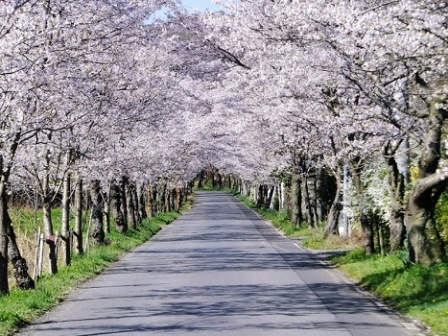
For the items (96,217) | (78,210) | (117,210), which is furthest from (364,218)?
(117,210)

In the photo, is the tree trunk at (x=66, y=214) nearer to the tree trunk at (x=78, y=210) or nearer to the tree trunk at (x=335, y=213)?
the tree trunk at (x=78, y=210)

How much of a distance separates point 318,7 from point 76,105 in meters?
6.03

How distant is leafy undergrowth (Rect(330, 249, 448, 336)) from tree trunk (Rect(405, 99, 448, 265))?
0.43m

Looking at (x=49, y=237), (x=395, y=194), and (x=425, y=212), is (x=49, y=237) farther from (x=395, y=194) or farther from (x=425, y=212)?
(x=425, y=212)

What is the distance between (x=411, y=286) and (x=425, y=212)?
2.00 metres

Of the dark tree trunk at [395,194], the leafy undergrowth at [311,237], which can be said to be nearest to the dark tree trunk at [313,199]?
the leafy undergrowth at [311,237]

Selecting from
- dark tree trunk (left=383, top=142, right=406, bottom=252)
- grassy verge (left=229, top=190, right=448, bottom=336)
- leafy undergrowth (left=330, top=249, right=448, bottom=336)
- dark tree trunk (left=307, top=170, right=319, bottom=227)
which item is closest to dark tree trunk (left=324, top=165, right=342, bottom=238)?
dark tree trunk (left=307, top=170, right=319, bottom=227)

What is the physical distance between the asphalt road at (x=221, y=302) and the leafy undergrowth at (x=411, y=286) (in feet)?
1.31

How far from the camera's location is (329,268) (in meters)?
21.0

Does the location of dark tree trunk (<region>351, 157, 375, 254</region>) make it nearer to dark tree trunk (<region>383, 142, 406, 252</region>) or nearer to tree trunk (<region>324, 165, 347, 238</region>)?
dark tree trunk (<region>383, 142, 406, 252</region>)

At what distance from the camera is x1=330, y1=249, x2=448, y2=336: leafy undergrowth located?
40.1ft

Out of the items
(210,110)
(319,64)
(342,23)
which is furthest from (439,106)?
(210,110)

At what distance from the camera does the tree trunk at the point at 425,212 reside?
15.6 m

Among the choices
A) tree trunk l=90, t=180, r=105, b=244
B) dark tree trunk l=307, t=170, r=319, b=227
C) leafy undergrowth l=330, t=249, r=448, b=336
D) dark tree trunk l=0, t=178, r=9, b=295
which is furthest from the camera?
dark tree trunk l=307, t=170, r=319, b=227
